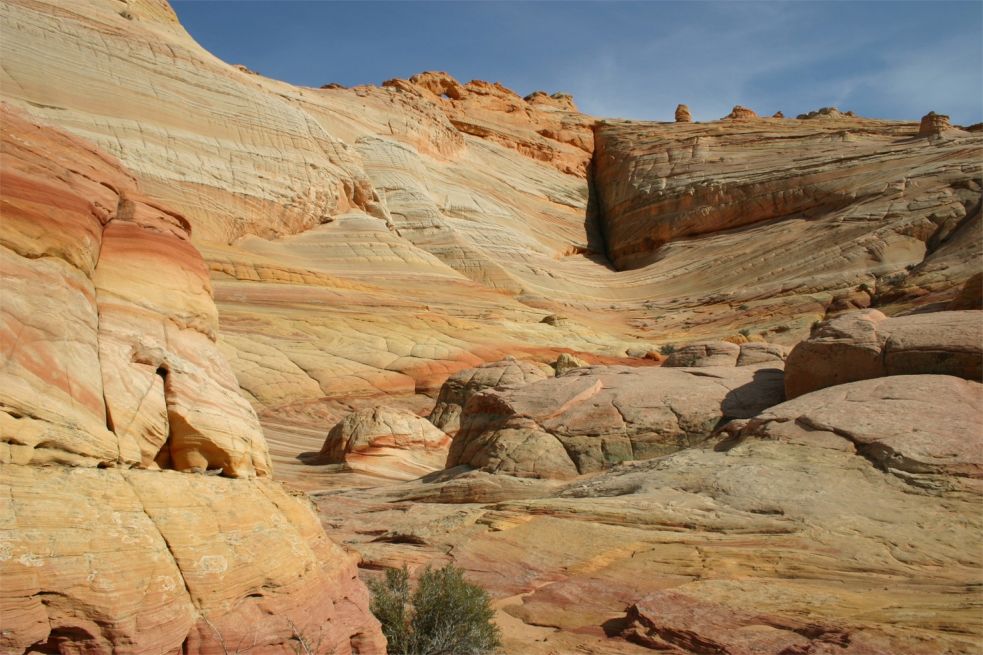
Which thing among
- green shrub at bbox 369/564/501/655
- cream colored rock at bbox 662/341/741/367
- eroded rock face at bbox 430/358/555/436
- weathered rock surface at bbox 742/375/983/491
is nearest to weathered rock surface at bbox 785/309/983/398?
weathered rock surface at bbox 742/375/983/491

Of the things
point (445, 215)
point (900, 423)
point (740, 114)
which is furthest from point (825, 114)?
point (900, 423)

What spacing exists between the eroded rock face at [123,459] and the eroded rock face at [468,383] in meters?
11.7

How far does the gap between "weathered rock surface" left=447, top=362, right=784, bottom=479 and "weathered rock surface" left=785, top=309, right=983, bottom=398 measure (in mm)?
939

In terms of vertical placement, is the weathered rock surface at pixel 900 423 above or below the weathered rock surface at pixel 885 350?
below

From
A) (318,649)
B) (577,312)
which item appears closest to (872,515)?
(318,649)

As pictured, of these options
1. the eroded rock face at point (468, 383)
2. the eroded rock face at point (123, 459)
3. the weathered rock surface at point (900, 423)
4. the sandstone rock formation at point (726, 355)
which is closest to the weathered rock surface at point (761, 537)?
the weathered rock surface at point (900, 423)

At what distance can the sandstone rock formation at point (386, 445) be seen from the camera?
Result: 1606 cm

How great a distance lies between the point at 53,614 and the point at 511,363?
1512 centimetres

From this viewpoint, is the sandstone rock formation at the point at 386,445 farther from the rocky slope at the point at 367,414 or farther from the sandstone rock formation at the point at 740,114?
the sandstone rock formation at the point at 740,114

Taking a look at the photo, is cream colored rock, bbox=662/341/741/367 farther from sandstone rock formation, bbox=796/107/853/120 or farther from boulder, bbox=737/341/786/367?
sandstone rock formation, bbox=796/107/853/120

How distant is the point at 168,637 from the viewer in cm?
397

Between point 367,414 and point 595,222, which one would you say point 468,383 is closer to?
point 367,414

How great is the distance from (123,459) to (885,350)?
10405 millimetres

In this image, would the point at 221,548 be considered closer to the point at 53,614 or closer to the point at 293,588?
the point at 293,588
